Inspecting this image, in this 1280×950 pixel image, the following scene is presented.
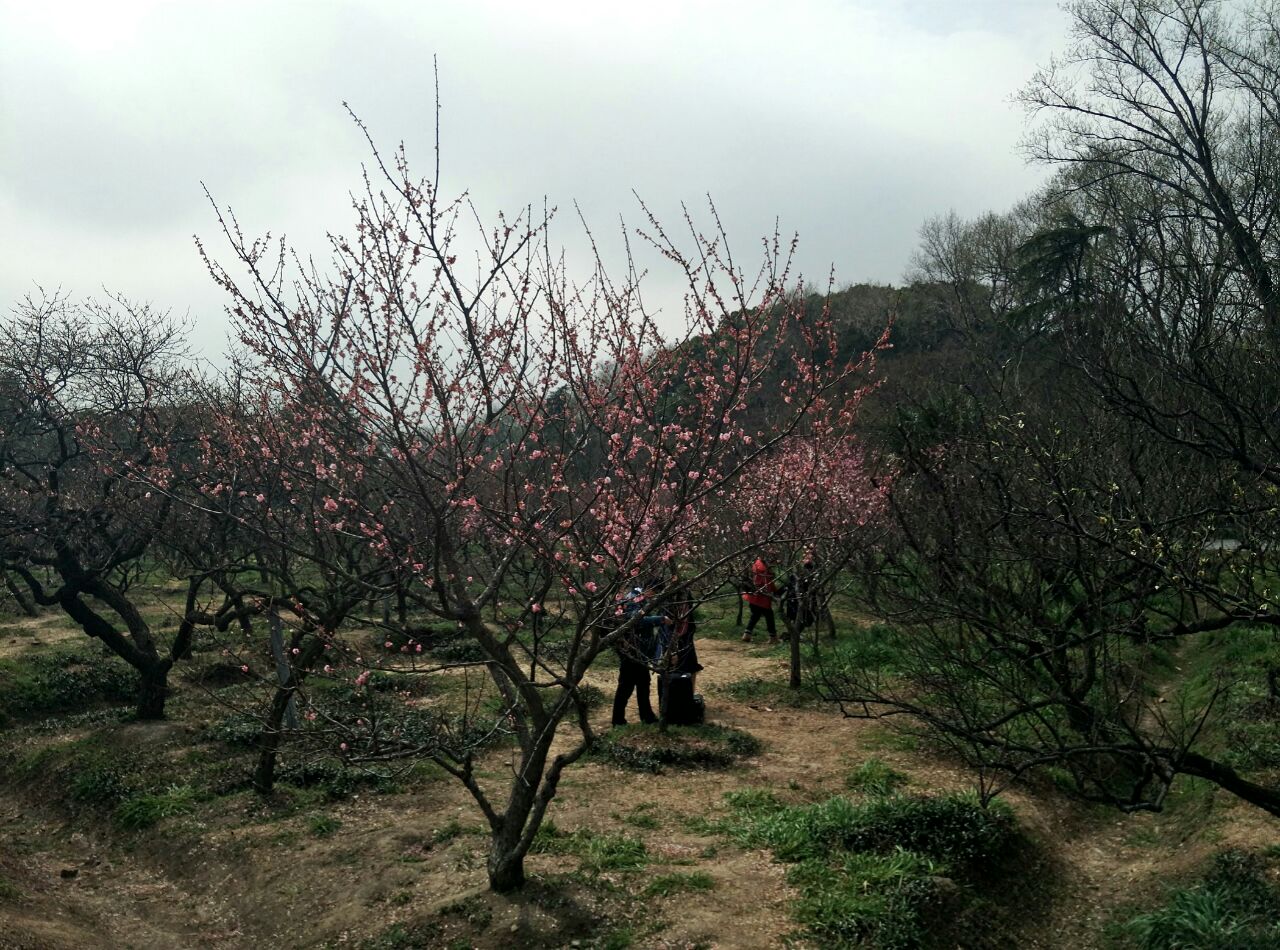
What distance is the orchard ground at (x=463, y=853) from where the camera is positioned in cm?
580

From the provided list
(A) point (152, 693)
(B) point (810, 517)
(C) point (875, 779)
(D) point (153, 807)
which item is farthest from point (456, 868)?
(A) point (152, 693)

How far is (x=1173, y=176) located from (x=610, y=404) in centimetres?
1795

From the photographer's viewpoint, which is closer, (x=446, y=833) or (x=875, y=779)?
(x=446, y=833)

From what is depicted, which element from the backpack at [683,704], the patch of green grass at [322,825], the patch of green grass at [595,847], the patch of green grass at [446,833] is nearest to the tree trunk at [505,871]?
the patch of green grass at [595,847]

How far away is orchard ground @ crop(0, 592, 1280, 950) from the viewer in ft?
19.0

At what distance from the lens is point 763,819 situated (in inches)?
289

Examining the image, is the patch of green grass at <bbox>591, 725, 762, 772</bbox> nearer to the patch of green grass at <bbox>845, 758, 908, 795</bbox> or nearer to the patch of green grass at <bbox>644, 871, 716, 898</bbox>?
the patch of green grass at <bbox>845, 758, 908, 795</bbox>

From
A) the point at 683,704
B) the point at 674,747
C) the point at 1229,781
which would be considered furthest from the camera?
the point at 683,704

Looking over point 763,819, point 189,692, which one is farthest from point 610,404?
point 189,692

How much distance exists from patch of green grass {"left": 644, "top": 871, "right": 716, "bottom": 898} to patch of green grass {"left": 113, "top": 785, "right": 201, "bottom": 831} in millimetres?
4913

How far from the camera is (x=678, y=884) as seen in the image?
20.1 ft

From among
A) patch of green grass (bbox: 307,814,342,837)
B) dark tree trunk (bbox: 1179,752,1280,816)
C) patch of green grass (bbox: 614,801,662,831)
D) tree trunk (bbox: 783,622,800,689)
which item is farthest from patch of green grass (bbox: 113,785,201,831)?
dark tree trunk (bbox: 1179,752,1280,816)

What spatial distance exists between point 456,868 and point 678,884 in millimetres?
1677

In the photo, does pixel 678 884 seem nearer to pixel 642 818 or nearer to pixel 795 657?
pixel 642 818
